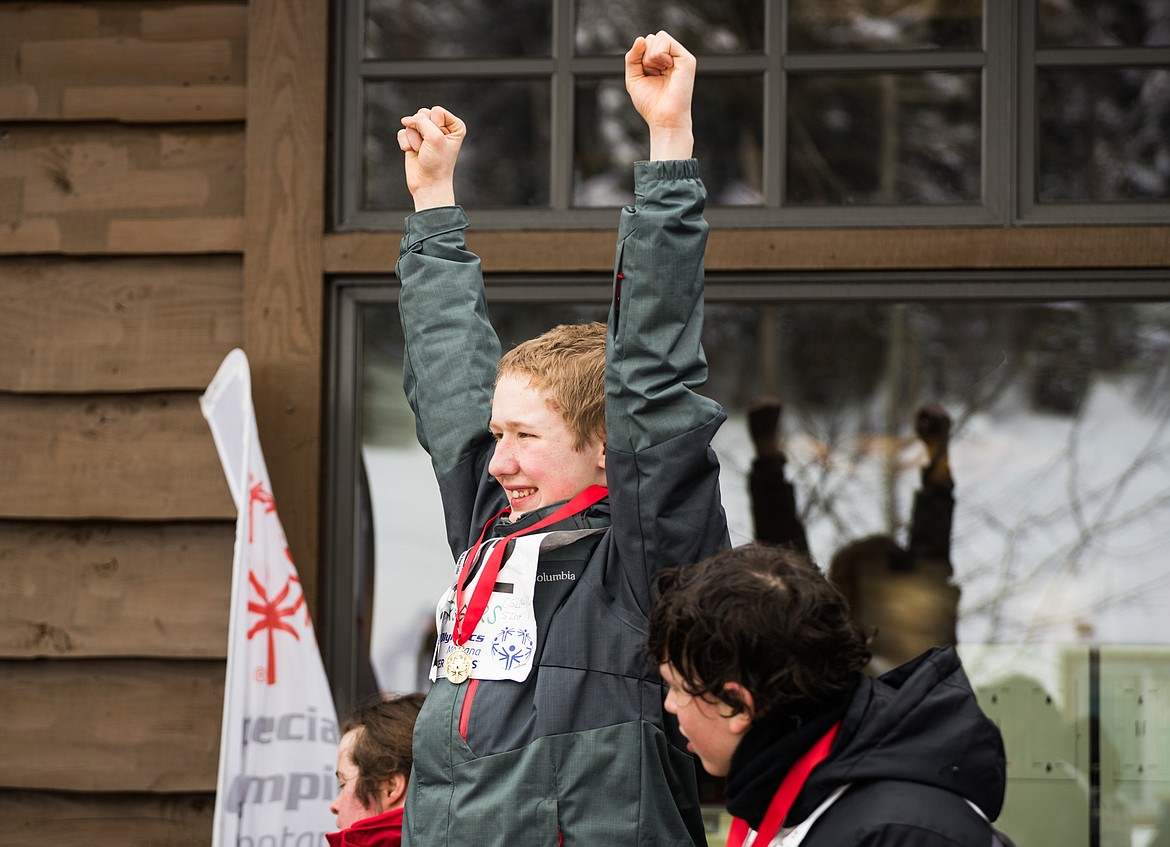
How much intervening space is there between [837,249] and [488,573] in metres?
1.32

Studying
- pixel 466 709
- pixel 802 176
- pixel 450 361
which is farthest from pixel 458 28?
pixel 466 709

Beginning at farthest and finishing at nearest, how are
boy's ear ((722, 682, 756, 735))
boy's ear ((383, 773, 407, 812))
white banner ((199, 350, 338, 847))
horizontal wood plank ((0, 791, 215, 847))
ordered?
horizontal wood plank ((0, 791, 215, 847)) → white banner ((199, 350, 338, 847)) → boy's ear ((383, 773, 407, 812)) → boy's ear ((722, 682, 756, 735))

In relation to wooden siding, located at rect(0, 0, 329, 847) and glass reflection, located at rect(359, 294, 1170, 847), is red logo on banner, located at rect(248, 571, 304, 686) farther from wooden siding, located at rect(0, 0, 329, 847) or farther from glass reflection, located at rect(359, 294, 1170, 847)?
glass reflection, located at rect(359, 294, 1170, 847)

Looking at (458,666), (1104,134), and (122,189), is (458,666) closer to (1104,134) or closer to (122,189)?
(122,189)

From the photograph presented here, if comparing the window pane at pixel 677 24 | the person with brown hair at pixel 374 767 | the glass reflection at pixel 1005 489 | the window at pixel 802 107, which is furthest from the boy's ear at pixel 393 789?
the window pane at pixel 677 24

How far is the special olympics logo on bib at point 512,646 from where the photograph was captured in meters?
1.63

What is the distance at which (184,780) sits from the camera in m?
2.75

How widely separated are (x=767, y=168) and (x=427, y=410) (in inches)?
45.3

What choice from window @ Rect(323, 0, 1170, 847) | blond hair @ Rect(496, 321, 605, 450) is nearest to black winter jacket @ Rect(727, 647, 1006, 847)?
blond hair @ Rect(496, 321, 605, 450)

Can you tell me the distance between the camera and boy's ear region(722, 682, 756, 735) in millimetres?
1336

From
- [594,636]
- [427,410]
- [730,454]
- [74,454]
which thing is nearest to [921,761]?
[594,636]

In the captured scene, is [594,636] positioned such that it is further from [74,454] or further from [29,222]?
[29,222]

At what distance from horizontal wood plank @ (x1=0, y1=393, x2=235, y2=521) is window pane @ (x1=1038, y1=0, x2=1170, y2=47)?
1904mm

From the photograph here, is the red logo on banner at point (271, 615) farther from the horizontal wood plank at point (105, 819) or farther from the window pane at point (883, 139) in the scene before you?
the window pane at point (883, 139)
